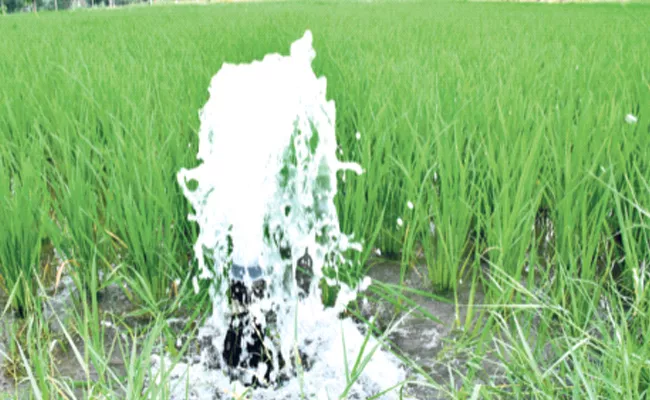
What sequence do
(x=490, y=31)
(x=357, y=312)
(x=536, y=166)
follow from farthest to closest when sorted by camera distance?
(x=490, y=31) < (x=536, y=166) < (x=357, y=312)

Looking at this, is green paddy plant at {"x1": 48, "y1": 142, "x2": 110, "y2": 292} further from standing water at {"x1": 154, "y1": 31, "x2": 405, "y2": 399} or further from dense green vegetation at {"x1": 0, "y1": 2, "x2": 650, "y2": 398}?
standing water at {"x1": 154, "y1": 31, "x2": 405, "y2": 399}

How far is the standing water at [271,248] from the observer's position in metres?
1.04

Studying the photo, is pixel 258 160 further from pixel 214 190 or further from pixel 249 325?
pixel 249 325

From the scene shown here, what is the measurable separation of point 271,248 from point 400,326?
1.08 ft

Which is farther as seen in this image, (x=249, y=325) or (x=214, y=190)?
(x=214, y=190)

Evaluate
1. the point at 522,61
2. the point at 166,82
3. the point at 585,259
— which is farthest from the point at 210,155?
the point at 522,61

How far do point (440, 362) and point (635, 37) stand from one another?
11.3 ft

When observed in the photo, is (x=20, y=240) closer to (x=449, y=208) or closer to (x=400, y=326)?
(x=400, y=326)

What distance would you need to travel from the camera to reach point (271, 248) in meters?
1.21

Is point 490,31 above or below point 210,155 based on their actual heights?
above

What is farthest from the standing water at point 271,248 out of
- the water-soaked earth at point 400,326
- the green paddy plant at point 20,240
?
the green paddy plant at point 20,240

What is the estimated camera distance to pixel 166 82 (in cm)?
222

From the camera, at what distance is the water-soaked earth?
106cm

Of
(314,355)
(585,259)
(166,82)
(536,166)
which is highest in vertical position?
(166,82)
